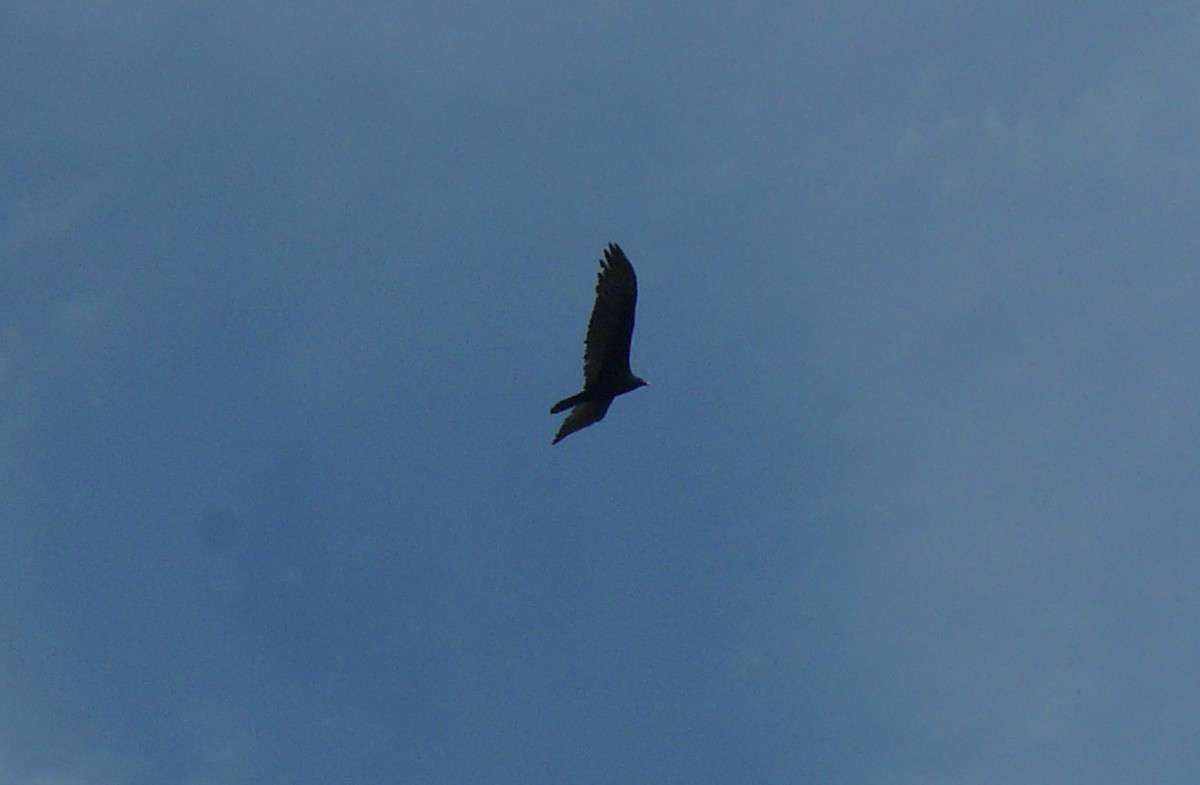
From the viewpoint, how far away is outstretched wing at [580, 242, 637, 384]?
61.0m

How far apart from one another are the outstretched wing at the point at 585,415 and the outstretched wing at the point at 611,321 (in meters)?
0.78

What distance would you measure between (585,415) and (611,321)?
319 centimetres

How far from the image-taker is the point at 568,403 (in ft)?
204

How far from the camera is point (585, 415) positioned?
206 ft

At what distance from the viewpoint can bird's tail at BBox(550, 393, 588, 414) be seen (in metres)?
62.1

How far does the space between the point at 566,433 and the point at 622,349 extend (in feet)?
10.1

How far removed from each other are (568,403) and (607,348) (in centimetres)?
206

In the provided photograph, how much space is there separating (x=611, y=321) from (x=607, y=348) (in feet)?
2.98

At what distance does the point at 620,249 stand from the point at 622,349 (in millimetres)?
3215

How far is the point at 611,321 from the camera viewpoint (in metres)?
61.7

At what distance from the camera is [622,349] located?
204 ft

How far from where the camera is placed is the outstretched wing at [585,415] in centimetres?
6262

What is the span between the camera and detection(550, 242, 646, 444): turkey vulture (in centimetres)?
6109

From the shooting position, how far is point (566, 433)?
205 ft
